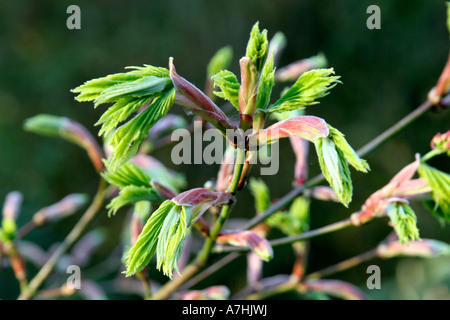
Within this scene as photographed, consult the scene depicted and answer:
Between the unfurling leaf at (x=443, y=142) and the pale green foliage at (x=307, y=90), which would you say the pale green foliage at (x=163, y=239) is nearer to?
the pale green foliage at (x=307, y=90)

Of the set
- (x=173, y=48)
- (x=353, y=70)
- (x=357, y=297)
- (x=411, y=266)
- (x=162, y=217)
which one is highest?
(x=173, y=48)

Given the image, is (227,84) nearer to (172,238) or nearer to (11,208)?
(172,238)

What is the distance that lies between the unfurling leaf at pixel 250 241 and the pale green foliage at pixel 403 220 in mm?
105

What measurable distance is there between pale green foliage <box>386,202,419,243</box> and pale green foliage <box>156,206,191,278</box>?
0.57 feet

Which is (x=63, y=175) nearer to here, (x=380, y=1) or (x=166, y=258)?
(x=380, y=1)

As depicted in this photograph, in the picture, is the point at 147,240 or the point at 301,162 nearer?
the point at 147,240

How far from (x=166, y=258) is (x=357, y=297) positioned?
1.01 feet

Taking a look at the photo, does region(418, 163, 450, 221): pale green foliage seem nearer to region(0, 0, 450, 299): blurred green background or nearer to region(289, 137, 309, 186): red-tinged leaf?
region(289, 137, 309, 186): red-tinged leaf

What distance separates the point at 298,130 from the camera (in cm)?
31

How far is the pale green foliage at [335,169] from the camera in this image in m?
0.29

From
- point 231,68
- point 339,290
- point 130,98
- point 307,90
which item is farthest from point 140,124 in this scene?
point 231,68

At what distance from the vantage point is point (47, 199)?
5.56 feet

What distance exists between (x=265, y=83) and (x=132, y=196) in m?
0.15
